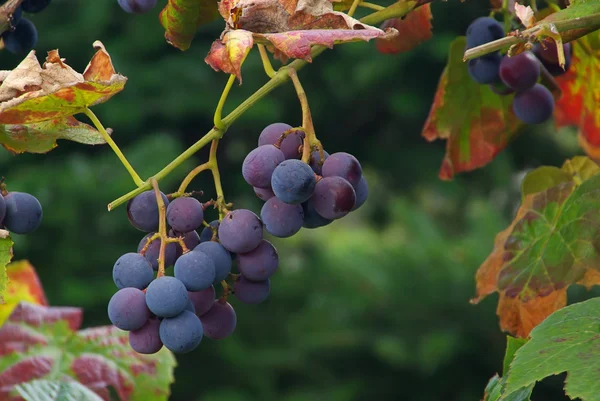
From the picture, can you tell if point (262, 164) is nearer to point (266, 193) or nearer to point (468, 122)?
point (266, 193)

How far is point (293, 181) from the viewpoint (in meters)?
0.56

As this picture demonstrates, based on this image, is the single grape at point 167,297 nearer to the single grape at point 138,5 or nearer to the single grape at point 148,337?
the single grape at point 148,337

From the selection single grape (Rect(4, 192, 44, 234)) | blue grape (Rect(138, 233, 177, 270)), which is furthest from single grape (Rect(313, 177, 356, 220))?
single grape (Rect(4, 192, 44, 234))

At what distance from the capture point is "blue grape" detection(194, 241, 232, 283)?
1.96 feet

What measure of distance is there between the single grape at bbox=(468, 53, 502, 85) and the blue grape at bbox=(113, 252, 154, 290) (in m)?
0.39

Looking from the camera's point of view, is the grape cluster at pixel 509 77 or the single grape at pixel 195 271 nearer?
the single grape at pixel 195 271

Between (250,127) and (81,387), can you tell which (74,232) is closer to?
(250,127)

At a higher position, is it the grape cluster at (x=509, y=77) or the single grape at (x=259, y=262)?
the grape cluster at (x=509, y=77)

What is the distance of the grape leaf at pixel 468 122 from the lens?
0.95 meters

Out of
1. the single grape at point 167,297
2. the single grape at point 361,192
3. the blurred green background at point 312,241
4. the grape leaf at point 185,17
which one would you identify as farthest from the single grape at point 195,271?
the blurred green background at point 312,241

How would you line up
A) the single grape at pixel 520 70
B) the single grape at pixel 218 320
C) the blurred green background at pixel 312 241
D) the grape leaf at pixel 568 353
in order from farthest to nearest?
the blurred green background at pixel 312 241 < the single grape at pixel 520 70 < the single grape at pixel 218 320 < the grape leaf at pixel 568 353

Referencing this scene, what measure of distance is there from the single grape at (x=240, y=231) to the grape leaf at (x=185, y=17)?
0.70ft

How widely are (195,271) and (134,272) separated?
0.17 ft

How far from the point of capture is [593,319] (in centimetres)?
58
